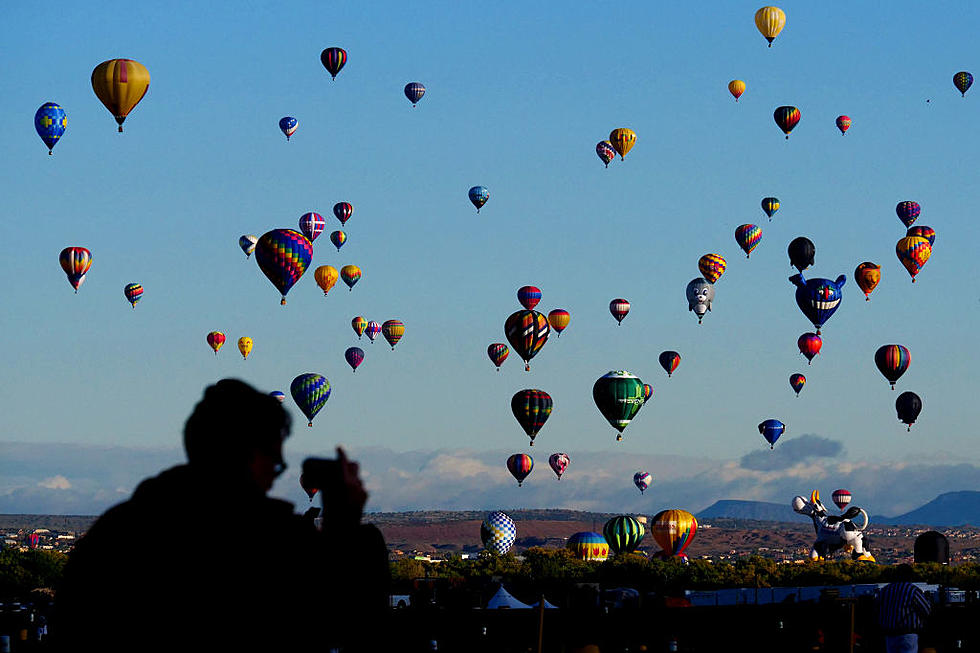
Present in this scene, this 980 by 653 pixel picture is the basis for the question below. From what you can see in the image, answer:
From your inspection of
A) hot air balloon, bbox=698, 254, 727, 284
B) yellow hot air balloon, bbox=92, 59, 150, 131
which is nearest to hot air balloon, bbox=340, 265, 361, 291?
hot air balloon, bbox=698, 254, 727, 284

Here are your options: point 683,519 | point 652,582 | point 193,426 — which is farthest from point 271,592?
point 683,519

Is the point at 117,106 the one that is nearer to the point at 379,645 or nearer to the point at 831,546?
the point at 379,645

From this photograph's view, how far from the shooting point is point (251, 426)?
5.44 m

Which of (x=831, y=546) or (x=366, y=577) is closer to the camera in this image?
(x=366, y=577)

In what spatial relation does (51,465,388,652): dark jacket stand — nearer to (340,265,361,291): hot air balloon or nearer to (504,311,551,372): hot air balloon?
(504,311,551,372): hot air balloon

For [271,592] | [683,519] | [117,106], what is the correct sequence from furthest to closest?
[683,519] → [117,106] → [271,592]

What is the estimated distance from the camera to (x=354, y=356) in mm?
112125

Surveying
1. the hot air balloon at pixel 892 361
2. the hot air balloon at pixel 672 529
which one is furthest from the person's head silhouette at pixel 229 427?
the hot air balloon at pixel 672 529

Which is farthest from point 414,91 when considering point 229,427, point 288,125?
point 229,427

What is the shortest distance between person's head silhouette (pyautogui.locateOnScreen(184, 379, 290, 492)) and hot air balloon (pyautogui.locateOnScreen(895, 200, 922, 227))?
104013mm

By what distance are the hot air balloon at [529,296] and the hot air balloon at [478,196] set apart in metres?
7.20

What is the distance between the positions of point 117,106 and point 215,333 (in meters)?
47.4

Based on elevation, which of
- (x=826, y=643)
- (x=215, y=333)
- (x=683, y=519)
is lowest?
(x=826, y=643)

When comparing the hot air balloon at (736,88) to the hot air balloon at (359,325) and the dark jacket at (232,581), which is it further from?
the dark jacket at (232,581)
